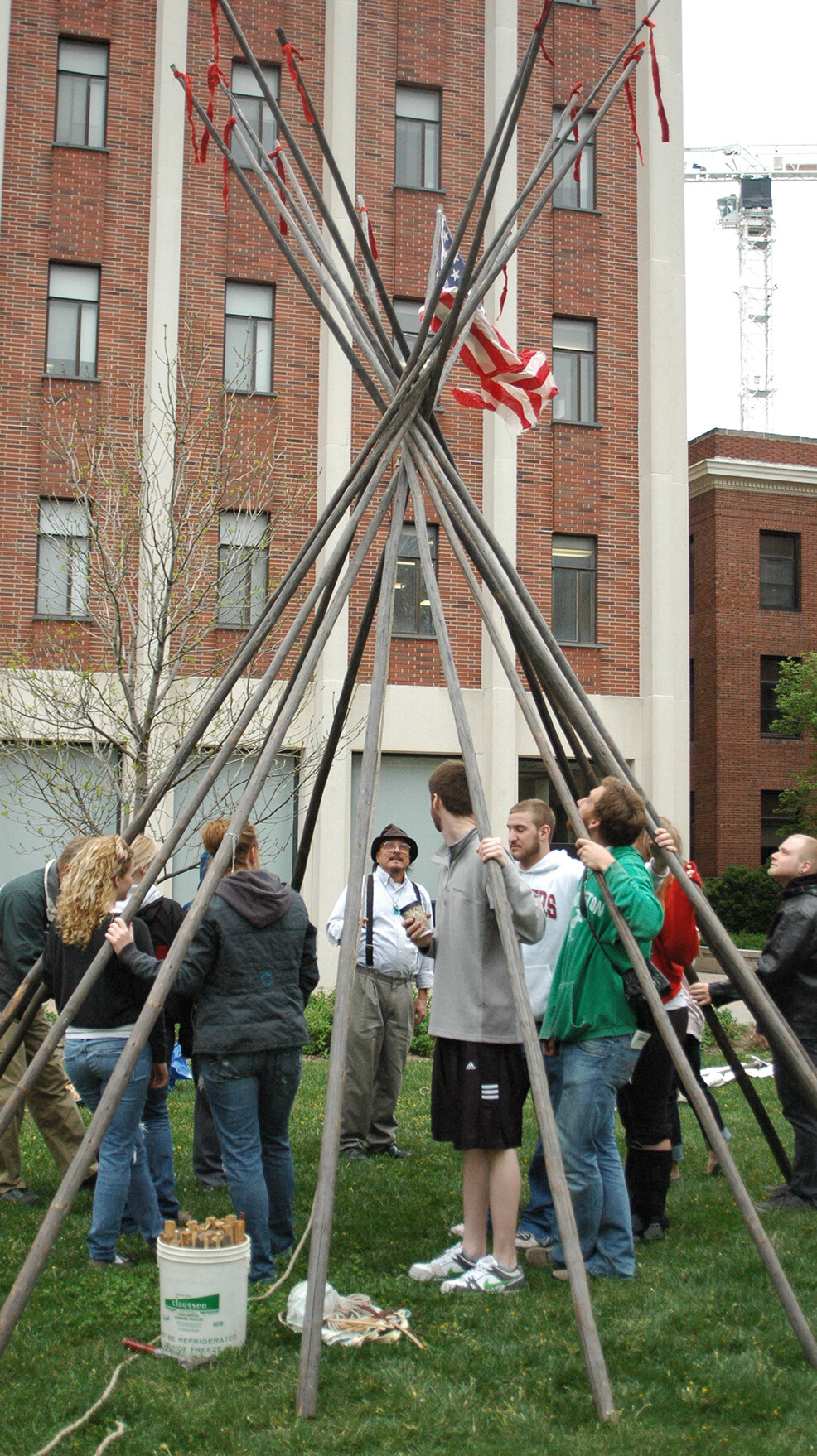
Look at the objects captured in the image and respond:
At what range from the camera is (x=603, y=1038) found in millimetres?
5352

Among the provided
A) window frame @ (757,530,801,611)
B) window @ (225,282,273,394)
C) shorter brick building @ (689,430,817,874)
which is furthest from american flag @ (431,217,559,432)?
window frame @ (757,530,801,611)

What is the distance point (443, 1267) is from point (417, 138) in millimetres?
17412

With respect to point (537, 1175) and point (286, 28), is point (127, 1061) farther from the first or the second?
point (286, 28)

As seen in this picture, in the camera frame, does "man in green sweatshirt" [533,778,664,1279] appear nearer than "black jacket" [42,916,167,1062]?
Yes

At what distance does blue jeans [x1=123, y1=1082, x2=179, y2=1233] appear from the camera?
243 inches

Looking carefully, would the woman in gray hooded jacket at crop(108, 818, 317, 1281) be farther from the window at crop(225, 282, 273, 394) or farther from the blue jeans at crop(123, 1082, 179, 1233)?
the window at crop(225, 282, 273, 394)

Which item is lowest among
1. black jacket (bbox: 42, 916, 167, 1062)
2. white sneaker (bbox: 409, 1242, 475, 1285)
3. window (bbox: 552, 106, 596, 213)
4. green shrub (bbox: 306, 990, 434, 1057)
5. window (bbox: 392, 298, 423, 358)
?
green shrub (bbox: 306, 990, 434, 1057)

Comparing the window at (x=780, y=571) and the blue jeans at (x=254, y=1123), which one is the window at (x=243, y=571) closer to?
the blue jeans at (x=254, y=1123)

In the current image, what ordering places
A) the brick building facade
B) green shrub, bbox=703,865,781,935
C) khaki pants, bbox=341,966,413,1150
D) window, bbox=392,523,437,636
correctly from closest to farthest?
khaki pants, bbox=341,966,413,1150 → the brick building facade → window, bbox=392,523,437,636 → green shrub, bbox=703,865,781,935

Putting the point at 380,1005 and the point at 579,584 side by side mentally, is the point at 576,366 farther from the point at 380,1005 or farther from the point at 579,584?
the point at 380,1005

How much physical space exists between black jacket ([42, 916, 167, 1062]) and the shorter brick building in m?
24.1

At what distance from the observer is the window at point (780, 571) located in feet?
98.0

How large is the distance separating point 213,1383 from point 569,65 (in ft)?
64.7

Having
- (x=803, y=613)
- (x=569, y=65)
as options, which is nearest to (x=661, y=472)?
(x=569, y=65)
